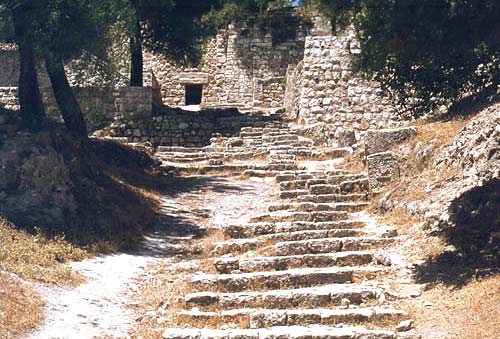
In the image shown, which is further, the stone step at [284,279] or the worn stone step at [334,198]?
the worn stone step at [334,198]

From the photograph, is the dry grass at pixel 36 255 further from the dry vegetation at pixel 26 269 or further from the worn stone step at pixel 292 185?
the worn stone step at pixel 292 185

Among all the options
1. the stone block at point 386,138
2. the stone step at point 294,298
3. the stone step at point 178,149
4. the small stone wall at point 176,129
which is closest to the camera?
the stone step at point 294,298

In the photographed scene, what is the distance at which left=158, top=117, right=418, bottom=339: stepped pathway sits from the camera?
8500 millimetres

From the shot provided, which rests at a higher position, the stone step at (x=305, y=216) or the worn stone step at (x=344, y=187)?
the worn stone step at (x=344, y=187)

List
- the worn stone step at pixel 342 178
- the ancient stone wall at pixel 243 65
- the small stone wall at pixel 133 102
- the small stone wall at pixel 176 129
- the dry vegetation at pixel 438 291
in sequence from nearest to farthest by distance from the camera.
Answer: the dry vegetation at pixel 438 291 → the worn stone step at pixel 342 178 → the small stone wall at pixel 176 129 → the small stone wall at pixel 133 102 → the ancient stone wall at pixel 243 65

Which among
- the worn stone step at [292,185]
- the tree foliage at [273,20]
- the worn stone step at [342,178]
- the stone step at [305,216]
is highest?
the tree foliage at [273,20]

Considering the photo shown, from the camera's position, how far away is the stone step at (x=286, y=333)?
801 cm

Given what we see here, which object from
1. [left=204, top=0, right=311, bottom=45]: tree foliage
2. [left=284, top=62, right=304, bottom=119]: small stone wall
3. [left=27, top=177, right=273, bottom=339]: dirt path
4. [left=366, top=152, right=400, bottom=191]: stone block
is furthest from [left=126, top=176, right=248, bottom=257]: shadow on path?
[left=204, top=0, right=311, bottom=45]: tree foliage

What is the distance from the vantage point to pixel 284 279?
9.89 m

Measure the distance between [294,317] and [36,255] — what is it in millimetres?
3861

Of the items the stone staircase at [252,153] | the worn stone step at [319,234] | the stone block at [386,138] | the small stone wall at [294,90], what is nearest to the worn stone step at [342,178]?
the stone block at [386,138]

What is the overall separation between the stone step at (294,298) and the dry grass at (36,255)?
1.78 meters

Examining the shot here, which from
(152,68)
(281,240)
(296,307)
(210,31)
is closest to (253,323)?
(296,307)

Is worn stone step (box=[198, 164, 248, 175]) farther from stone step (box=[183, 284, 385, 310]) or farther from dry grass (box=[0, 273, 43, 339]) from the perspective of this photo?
dry grass (box=[0, 273, 43, 339])
